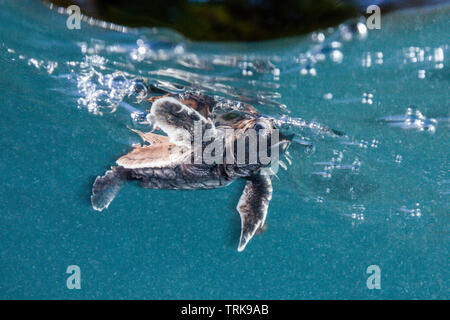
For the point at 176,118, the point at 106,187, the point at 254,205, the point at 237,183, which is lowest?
the point at 254,205

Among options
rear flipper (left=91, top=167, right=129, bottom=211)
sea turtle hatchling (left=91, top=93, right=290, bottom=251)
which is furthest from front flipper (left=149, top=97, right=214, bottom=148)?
rear flipper (left=91, top=167, right=129, bottom=211)

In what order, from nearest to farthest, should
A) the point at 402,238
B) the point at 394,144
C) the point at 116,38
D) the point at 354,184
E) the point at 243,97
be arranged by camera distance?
the point at 116,38, the point at 243,97, the point at 394,144, the point at 354,184, the point at 402,238

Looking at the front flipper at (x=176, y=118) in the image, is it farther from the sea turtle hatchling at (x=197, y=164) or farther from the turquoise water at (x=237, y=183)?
the turquoise water at (x=237, y=183)

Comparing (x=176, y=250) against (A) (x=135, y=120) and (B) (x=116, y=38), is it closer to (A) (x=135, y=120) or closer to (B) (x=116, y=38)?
(A) (x=135, y=120)

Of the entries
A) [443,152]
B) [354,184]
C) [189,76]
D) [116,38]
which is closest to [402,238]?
[354,184]

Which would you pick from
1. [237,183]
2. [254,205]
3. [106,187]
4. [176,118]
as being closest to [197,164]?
[176,118]

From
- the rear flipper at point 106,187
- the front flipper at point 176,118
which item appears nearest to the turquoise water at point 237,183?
the front flipper at point 176,118

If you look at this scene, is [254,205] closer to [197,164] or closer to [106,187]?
[197,164]
